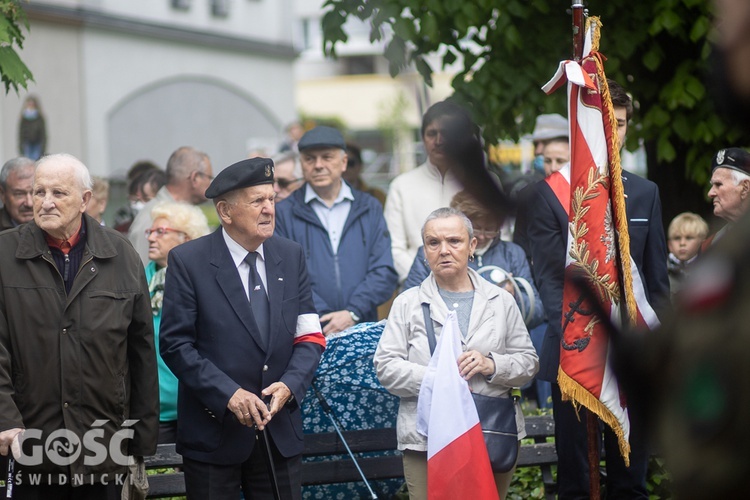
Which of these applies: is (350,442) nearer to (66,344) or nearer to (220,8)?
(66,344)

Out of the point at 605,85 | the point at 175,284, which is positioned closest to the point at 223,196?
the point at 175,284

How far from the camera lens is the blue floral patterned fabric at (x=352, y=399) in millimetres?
5867

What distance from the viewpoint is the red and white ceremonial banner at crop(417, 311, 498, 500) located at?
4.98 m

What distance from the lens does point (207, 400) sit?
187 inches

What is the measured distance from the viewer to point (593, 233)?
4953mm

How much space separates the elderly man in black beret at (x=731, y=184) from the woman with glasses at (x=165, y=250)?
2936 millimetres

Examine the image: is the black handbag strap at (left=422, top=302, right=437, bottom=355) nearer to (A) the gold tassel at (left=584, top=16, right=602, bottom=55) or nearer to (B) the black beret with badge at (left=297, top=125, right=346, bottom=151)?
(A) the gold tassel at (left=584, top=16, right=602, bottom=55)

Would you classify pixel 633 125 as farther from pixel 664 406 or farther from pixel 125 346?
pixel 664 406

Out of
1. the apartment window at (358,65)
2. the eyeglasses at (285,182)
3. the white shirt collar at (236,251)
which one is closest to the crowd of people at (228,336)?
the white shirt collar at (236,251)

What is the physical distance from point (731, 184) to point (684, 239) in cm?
194

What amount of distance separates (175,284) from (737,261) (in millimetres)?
3786

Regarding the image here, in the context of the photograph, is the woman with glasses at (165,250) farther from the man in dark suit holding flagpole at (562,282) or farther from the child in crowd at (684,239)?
the child in crowd at (684,239)

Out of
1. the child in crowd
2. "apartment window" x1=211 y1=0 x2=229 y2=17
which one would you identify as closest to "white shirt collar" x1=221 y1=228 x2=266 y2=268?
the child in crowd

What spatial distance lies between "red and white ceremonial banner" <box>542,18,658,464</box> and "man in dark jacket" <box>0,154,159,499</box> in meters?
1.99
